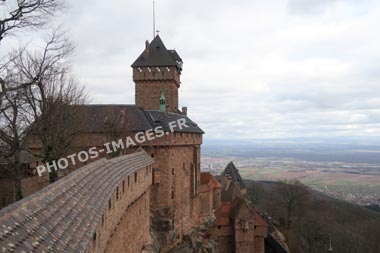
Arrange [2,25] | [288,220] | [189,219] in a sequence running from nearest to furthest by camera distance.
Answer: [2,25]
[189,219]
[288,220]

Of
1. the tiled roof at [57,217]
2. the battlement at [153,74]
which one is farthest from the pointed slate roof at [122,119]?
the tiled roof at [57,217]

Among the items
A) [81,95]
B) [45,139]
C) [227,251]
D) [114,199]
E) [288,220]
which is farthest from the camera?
[288,220]

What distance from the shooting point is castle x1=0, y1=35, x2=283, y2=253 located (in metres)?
4.19

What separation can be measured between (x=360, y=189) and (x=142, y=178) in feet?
334

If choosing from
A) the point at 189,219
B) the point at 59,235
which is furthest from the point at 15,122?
the point at 189,219

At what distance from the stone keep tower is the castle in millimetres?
72

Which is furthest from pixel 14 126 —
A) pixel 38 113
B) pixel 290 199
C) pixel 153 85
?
pixel 290 199

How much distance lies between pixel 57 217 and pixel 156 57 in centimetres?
2274

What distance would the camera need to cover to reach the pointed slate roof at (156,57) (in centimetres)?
2619

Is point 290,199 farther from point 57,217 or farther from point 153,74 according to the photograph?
point 57,217

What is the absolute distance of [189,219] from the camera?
25172mm

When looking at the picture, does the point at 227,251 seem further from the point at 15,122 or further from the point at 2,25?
the point at 2,25

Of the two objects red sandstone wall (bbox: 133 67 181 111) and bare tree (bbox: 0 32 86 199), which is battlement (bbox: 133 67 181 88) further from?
bare tree (bbox: 0 32 86 199)

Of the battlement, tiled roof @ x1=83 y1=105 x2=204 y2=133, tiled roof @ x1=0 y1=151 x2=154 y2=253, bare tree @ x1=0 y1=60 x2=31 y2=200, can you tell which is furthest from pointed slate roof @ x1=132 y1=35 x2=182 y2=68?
tiled roof @ x1=0 y1=151 x2=154 y2=253
